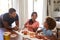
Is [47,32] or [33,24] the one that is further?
[33,24]

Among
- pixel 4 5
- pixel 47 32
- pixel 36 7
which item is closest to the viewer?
pixel 47 32

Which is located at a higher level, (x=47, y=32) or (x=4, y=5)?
(x=4, y=5)

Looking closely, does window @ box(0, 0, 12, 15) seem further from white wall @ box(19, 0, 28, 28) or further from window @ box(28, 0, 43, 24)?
window @ box(28, 0, 43, 24)

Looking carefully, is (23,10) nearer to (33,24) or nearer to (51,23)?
(33,24)

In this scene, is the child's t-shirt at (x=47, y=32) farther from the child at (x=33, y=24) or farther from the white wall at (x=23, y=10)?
the white wall at (x=23, y=10)

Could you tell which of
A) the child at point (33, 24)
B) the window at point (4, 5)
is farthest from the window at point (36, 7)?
the child at point (33, 24)

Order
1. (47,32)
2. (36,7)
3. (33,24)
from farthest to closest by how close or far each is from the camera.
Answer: (36,7)
(33,24)
(47,32)

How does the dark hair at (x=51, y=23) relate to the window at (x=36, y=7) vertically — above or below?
below

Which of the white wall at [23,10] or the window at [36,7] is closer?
the white wall at [23,10]

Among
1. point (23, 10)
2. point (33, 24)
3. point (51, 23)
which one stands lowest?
point (33, 24)

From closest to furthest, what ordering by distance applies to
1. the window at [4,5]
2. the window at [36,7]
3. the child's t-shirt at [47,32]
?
the child's t-shirt at [47,32]
the window at [4,5]
the window at [36,7]

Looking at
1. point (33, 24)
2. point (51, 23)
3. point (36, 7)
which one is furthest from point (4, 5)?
point (51, 23)

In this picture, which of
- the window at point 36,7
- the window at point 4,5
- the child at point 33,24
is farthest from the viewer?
the window at point 36,7

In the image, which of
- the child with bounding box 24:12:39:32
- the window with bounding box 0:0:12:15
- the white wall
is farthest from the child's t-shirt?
the window with bounding box 0:0:12:15
